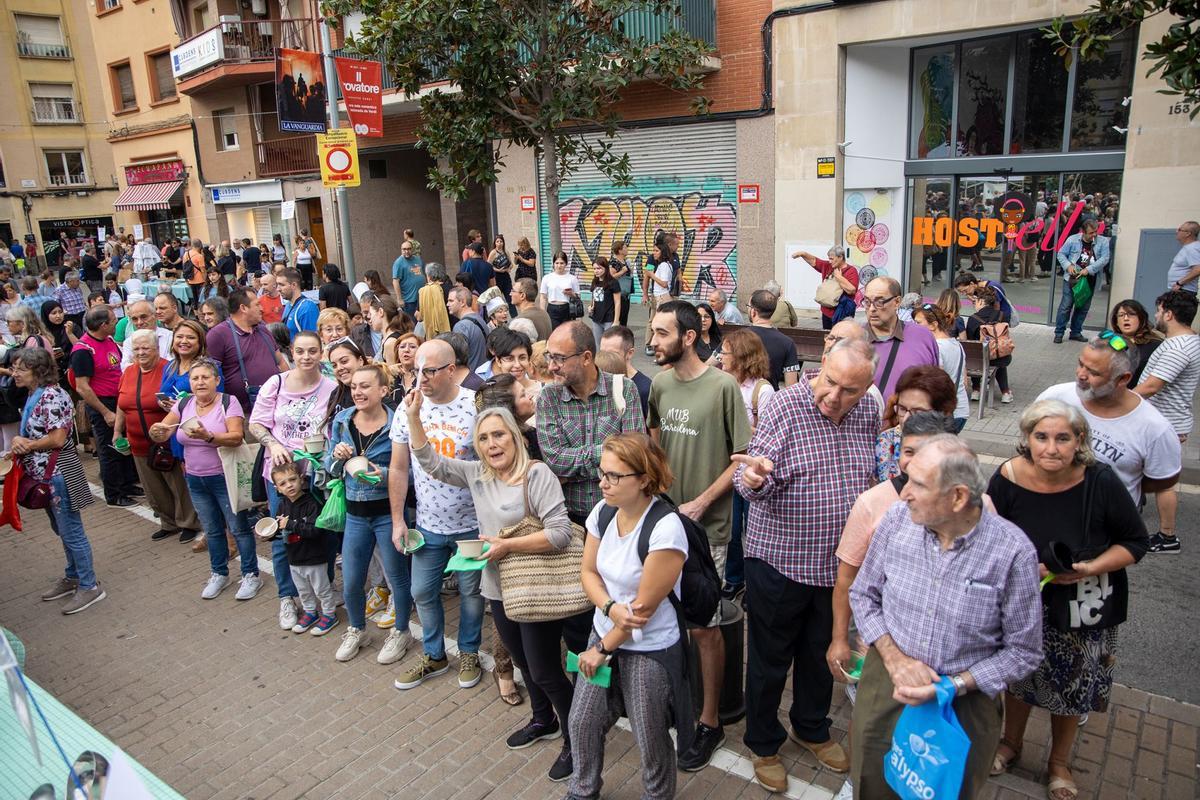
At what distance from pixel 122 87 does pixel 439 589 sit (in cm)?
3488

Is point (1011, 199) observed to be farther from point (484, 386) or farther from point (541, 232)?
point (484, 386)

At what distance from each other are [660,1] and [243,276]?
41.7ft

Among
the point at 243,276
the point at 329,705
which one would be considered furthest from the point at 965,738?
the point at 243,276

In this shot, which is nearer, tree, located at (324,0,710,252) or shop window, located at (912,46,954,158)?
tree, located at (324,0,710,252)

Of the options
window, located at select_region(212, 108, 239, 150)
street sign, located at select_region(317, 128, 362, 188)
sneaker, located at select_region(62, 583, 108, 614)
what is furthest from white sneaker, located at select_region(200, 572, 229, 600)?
window, located at select_region(212, 108, 239, 150)

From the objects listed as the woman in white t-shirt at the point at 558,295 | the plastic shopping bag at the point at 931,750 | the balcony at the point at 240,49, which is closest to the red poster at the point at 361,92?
the woman in white t-shirt at the point at 558,295

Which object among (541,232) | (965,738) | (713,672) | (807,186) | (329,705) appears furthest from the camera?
(541,232)

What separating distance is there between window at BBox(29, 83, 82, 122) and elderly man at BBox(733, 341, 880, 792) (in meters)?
43.3

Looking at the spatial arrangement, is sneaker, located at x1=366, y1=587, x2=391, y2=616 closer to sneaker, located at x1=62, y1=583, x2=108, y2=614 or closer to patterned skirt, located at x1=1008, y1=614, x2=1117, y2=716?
sneaker, located at x1=62, y1=583, x2=108, y2=614

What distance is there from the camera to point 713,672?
399 centimetres

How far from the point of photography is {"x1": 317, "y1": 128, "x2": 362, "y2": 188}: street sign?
10.7 metres

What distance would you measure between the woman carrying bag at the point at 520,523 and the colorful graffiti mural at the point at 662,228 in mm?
11788

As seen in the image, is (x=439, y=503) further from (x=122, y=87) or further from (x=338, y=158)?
(x=122, y=87)

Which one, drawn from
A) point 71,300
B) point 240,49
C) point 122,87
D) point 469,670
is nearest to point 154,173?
point 122,87
